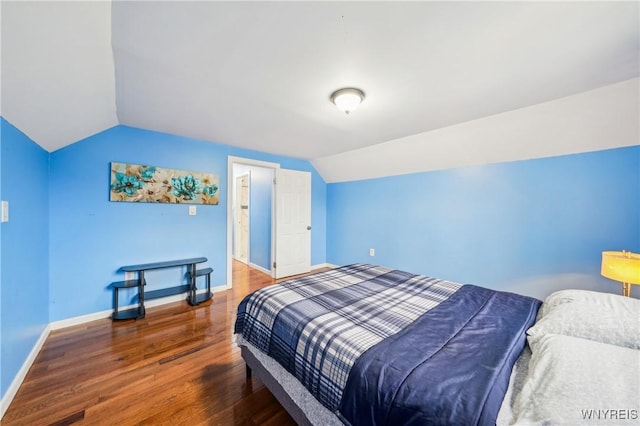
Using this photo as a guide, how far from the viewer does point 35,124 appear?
5.84 ft

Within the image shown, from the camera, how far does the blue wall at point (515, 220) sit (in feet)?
7.27

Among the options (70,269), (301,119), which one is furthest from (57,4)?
(70,269)

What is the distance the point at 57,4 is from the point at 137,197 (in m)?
2.15

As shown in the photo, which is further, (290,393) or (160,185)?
(160,185)

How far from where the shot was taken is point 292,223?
4.36m

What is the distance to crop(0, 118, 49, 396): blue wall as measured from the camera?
1.51 m

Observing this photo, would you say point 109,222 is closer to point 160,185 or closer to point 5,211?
point 160,185

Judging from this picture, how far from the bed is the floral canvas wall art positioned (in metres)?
2.12

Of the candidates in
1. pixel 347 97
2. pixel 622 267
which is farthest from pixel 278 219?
pixel 622 267

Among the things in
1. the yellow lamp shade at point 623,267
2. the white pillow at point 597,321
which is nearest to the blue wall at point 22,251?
the white pillow at point 597,321

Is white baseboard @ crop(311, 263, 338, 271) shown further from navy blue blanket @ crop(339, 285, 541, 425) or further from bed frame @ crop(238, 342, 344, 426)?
navy blue blanket @ crop(339, 285, 541, 425)

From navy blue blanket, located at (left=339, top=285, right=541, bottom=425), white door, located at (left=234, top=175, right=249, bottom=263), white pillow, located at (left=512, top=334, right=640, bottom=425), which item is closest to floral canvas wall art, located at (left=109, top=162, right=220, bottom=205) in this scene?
white door, located at (left=234, top=175, right=249, bottom=263)

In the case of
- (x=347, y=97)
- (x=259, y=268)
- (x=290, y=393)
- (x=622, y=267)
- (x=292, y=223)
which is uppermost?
(x=347, y=97)

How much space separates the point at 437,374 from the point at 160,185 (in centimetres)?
336
